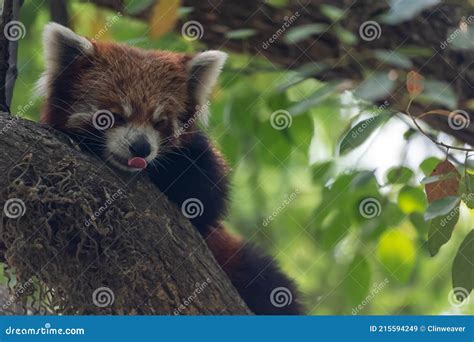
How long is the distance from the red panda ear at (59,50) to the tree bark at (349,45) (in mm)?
854

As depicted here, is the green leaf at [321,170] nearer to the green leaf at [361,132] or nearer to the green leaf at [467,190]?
the green leaf at [361,132]

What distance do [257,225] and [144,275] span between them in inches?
78.3

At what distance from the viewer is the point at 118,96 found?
3.52 m

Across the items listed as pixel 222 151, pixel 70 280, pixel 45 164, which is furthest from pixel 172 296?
pixel 222 151

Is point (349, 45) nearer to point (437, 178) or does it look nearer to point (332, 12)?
point (332, 12)

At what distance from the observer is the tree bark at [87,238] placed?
274cm

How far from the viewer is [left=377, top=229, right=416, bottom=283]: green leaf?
403cm

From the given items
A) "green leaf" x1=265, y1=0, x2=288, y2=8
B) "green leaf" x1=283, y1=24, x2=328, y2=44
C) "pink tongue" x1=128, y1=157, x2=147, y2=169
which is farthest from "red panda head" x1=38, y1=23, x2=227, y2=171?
"green leaf" x1=265, y1=0, x2=288, y2=8

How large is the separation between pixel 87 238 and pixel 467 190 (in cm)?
150

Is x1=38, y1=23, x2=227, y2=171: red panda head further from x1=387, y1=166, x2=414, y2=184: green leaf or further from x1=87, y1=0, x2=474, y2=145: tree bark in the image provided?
x1=387, y1=166, x2=414, y2=184: green leaf

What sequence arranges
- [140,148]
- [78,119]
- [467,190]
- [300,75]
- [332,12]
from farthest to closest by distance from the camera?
[332,12] → [300,75] → [78,119] → [140,148] → [467,190]

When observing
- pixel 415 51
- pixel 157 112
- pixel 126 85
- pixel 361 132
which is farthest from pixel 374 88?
pixel 126 85

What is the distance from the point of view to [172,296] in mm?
2865

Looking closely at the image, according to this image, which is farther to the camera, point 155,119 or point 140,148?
point 155,119
